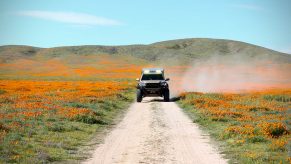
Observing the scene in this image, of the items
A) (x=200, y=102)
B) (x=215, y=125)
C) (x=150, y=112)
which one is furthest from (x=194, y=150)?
(x=200, y=102)

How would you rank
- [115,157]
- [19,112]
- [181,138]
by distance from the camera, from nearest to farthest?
[115,157], [181,138], [19,112]

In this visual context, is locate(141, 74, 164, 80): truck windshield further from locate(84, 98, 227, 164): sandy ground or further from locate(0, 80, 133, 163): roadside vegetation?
locate(84, 98, 227, 164): sandy ground

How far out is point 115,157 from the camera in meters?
13.0

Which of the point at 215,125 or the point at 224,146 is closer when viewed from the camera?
the point at 224,146

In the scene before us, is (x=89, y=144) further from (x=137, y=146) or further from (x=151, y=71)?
(x=151, y=71)

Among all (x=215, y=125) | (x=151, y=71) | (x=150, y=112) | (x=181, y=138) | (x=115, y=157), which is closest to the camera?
(x=115, y=157)

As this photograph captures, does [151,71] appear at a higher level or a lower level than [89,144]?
higher

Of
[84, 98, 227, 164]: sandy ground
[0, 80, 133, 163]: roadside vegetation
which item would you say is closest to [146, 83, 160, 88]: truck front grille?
[0, 80, 133, 163]: roadside vegetation

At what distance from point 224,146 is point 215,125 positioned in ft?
16.8

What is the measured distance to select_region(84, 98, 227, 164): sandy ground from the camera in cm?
1276

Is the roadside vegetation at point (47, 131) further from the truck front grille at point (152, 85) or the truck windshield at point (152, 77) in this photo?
the truck windshield at point (152, 77)

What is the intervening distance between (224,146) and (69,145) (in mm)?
5583

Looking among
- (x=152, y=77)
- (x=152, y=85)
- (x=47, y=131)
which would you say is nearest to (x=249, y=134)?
(x=47, y=131)

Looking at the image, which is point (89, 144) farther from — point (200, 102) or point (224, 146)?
point (200, 102)
